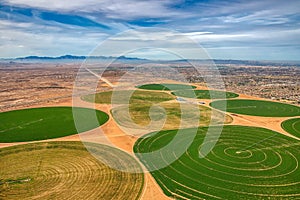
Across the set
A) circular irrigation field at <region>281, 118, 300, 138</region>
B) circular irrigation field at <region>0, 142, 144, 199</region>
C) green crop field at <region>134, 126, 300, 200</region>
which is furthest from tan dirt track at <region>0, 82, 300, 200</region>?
circular irrigation field at <region>0, 142, 144, 199</region>

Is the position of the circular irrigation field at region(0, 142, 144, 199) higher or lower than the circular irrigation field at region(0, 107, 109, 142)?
lower

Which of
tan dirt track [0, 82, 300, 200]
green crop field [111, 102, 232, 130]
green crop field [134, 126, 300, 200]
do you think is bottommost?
green crop field [134, 126, 300, 200]

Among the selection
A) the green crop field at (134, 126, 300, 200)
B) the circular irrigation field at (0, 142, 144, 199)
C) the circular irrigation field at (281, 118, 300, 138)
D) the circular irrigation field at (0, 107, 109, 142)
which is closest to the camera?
the circular irrigation field at (0, 142, 144, 199)

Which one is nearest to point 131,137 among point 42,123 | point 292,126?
point 42,123

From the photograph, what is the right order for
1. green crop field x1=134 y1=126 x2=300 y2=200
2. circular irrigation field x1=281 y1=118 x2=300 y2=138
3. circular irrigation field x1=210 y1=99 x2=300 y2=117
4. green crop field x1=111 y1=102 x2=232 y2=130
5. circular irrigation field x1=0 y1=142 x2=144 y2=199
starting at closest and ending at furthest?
circular irrigation field x1=0 y1=142 x2=144 y2=199 < green crop field x1=134 y1=126 x2=300 y2=200 < circular irrigation field x1=281 y1=118 x2=300 y2=138 < green crop field x1=111 y1=102 x2=232 y2=130 < circular irrigation field x1=210 y1=99 x2=300 y2=117

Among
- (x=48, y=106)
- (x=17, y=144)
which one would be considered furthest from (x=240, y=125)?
Answer: (x=48, y=106)

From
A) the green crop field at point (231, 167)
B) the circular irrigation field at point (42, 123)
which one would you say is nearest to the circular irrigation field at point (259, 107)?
the green crop field at point (231, 167)

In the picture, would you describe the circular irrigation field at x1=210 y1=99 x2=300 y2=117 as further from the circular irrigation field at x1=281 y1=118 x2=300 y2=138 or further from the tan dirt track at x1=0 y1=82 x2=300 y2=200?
the circular irrigation field at x1=281 y1=118 x2=300 y2=138

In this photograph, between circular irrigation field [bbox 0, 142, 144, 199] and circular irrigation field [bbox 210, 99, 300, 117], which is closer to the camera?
circular irrigation field [bbox 0, 142, 144, 199]
